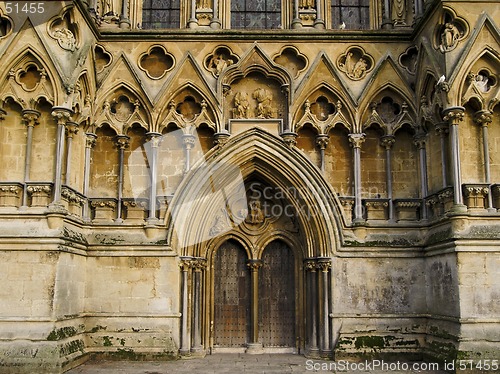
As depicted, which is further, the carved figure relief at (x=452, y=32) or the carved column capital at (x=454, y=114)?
the carved figure relief at (x=452, y=32)

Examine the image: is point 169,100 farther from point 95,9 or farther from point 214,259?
point 214,259

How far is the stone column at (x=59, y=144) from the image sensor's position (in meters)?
10.0

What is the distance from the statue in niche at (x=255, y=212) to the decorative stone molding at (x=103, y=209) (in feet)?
9.34

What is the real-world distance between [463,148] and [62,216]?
732 cm

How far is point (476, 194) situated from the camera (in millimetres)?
10070

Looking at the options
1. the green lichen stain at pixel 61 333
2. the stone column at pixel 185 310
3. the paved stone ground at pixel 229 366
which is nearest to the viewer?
the green lichen stain at pixel 61 333

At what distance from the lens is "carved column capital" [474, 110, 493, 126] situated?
10.2m

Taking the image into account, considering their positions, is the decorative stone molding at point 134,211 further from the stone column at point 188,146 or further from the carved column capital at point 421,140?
the carved column capital at point 421,140

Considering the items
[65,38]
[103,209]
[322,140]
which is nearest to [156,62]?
[65,38]

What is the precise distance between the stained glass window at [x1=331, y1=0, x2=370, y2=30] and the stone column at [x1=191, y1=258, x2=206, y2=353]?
606 cm

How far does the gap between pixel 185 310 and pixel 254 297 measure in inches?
61.5

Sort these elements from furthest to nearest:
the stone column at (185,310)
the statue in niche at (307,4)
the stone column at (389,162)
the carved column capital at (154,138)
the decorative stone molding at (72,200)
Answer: the statue in niche at (307,4) → the carved column capital at (154,138) → the stone column at (389,162) → the stone column at (185,310) → the decorative stone molding at (72,200)

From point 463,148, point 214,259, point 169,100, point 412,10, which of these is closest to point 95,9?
point 169,100

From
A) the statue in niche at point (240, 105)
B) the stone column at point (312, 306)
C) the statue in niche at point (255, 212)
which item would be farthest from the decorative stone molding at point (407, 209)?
the statue in niche at point (240, 105)
